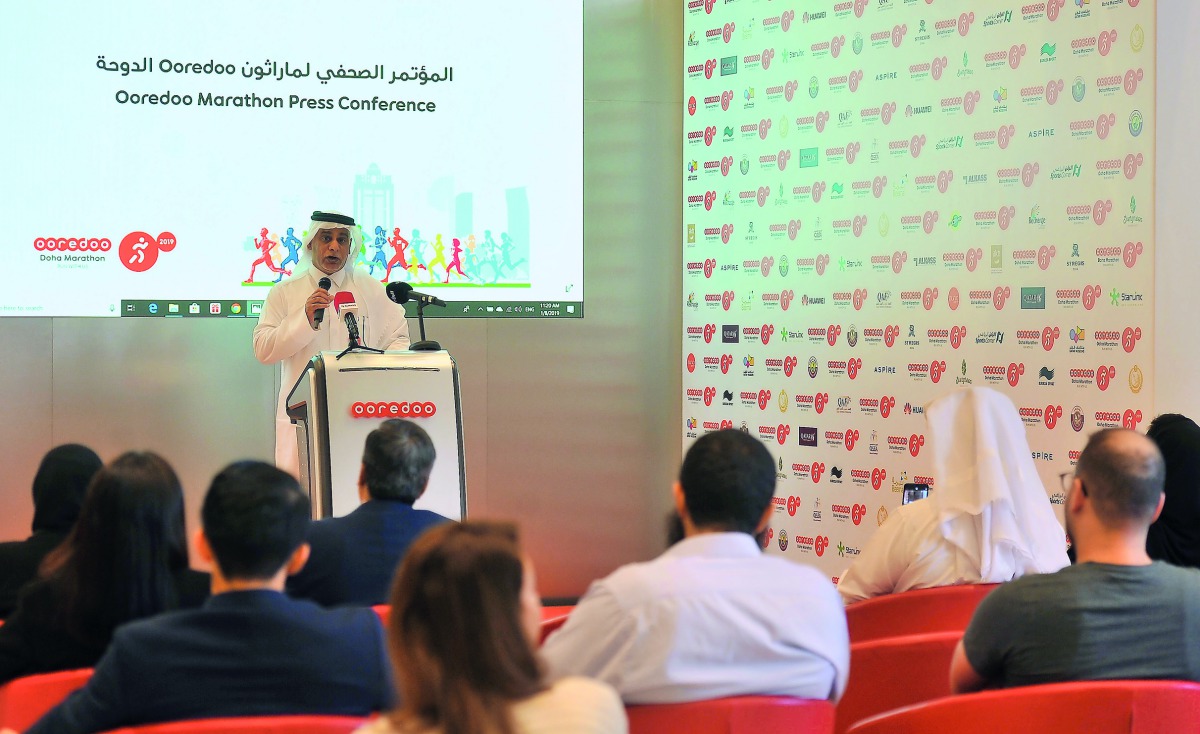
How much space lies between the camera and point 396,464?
9.80 feet

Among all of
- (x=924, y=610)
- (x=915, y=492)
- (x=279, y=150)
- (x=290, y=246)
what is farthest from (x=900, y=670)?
(x=279, y=150)

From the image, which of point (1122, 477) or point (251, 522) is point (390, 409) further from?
point (1122, 477)

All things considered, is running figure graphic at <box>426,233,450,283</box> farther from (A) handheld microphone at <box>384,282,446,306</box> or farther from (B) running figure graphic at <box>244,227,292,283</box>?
(A) handheld microphone at <box>384,282,446,306</box>

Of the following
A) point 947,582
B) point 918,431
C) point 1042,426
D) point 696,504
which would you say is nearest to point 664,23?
point 918,431

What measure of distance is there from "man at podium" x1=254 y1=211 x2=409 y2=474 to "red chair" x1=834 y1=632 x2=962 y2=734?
2915 millimetres

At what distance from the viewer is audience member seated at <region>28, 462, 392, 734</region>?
5.63 feet

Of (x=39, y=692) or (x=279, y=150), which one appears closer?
(x=39, y=692)

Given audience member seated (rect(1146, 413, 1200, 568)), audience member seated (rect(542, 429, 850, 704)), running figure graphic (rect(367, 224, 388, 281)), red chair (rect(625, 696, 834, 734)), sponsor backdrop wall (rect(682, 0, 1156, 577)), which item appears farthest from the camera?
running figure graphic (rect(367, 224, 388, 281))

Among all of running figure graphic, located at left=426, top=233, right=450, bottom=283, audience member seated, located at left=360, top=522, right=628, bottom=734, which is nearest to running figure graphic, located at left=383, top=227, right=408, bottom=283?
running figure graphic, located at left=426, top=233, right=450, bottom=283

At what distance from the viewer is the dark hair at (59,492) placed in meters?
2.68

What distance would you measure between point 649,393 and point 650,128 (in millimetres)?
1470

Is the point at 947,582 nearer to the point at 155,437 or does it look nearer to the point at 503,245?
the point at 503,245

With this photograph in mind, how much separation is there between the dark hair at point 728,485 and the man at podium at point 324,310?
3.00 m

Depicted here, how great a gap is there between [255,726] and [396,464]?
1.41 metres
